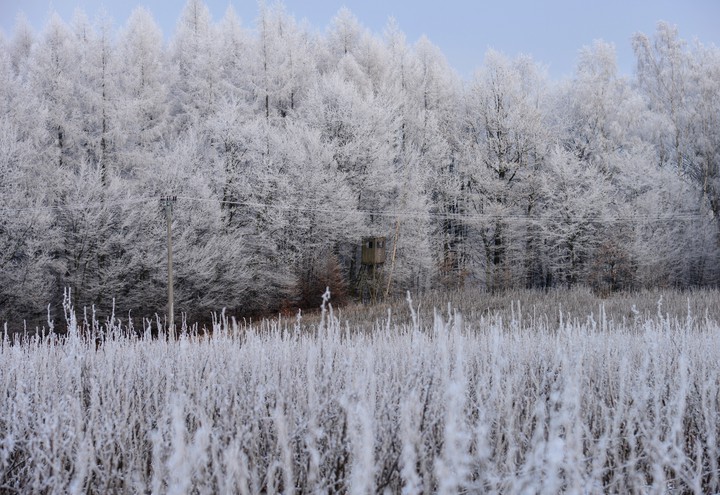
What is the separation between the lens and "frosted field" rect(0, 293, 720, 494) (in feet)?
6.00

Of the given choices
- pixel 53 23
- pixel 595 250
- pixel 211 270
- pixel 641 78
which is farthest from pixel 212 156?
pixel 641 78

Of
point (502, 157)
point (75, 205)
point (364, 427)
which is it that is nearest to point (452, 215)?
point (502, 157)

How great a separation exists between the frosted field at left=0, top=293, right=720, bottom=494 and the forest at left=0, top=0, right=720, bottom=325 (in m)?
15.5

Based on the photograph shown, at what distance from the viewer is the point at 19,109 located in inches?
765

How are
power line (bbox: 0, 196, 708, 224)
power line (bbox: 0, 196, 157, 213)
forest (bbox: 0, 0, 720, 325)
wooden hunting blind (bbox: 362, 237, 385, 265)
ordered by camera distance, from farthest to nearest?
power line (bbox: 0, 196, 708, 224)
wooden hunting blind (bbox: 362, 237, 385, 265)
forest (bbox: 0, 0, 720, 325)
power line (bbox: 0, 196, 157, 213)

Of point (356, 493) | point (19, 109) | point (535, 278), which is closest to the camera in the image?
point (356, 493)

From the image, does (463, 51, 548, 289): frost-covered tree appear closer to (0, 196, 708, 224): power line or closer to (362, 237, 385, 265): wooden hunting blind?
(0, 196, 708, 224): power line

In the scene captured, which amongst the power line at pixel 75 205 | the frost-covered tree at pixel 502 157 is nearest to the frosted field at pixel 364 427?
the power line at pixel 75 205

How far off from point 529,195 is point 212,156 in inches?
555

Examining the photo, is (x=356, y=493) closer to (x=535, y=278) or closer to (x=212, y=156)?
Answer: (x=212, y=156)

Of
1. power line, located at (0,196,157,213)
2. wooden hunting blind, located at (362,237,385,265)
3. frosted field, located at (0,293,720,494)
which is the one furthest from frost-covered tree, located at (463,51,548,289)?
frosted field, located at (0,293,720,494)

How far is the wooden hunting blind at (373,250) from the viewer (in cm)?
1978

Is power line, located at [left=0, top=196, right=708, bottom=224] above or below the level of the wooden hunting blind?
above

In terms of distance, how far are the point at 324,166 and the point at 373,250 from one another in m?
5.14
